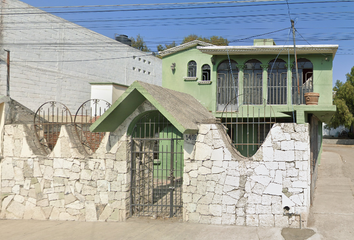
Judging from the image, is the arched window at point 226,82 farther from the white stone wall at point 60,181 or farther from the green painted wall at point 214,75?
the white stone wall at point 60,181

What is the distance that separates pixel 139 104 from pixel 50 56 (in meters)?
10.7

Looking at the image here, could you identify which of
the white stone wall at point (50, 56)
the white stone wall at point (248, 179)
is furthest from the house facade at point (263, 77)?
the white stone wall at point (50, 56)

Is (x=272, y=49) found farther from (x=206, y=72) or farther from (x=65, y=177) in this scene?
(x=65, y=177)

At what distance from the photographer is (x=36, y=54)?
15875mm

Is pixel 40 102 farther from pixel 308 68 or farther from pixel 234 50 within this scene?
pixel 308 68

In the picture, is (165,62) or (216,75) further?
(165,62)

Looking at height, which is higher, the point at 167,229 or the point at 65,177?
the point at 65,177

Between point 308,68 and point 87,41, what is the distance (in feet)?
41.4

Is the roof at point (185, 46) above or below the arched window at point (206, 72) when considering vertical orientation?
above

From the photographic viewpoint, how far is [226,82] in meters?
13.7

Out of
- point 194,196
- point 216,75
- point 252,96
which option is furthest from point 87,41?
point 194,196

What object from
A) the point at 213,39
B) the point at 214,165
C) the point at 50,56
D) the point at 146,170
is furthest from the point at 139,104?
the point at 213,39

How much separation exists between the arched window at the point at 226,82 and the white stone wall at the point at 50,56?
9008 mm

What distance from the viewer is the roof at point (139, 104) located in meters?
7.26
